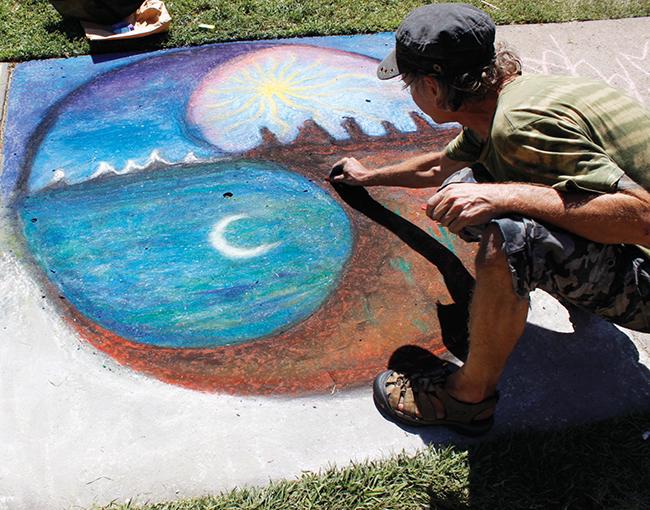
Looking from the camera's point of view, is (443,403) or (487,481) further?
(443,403)

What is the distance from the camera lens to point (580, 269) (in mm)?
2076

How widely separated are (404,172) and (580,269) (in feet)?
3.70

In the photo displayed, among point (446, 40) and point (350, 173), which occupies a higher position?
point (446, 40)

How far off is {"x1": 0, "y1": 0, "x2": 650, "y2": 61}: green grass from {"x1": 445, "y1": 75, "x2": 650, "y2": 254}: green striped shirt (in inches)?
105

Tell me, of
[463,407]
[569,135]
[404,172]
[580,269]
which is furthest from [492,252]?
[404,172]

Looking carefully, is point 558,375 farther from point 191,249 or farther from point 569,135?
point 191,249

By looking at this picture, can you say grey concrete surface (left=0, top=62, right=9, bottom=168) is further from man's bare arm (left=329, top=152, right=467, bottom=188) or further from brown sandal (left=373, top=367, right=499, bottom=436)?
brown sandal (left=373, top=367, right=499, bottom=436)

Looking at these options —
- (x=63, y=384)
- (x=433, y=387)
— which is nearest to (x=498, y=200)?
(x=433, y=387)

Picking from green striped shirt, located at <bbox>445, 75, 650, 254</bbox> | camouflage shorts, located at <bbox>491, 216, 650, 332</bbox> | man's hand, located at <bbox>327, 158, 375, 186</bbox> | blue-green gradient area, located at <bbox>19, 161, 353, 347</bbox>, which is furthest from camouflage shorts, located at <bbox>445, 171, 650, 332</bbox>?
man's hand, located at <bbox>327, 158, 375, 186</bbox>

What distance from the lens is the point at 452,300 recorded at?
288 centimetres

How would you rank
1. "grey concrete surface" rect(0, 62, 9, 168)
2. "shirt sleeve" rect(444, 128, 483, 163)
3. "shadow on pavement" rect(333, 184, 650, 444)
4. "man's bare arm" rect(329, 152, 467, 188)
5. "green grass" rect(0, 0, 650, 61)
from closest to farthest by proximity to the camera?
"shadow on pavement" rect(333, 184, 650, 444) → "shirt sleeve" rect(444, 128, 483, 163) → "man's bare arm" rect(329, 152, 467, 188) → "grey concrete surface" rect(0, 62, 9, 168) → "green grass" rect(0, 0, 650, 61)

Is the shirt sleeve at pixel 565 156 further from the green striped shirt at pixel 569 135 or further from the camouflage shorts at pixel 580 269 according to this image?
the camouflage shorts at pixel 580 269

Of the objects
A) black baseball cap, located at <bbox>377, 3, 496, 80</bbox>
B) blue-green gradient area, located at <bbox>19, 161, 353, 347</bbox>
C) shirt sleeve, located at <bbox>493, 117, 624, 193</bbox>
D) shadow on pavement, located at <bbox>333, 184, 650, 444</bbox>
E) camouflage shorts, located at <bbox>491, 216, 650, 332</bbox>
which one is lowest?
shadow on pavement, located at <bbox>333, 184, 650, 444</bbox>

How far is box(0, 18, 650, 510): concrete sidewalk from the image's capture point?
7.16 feet
